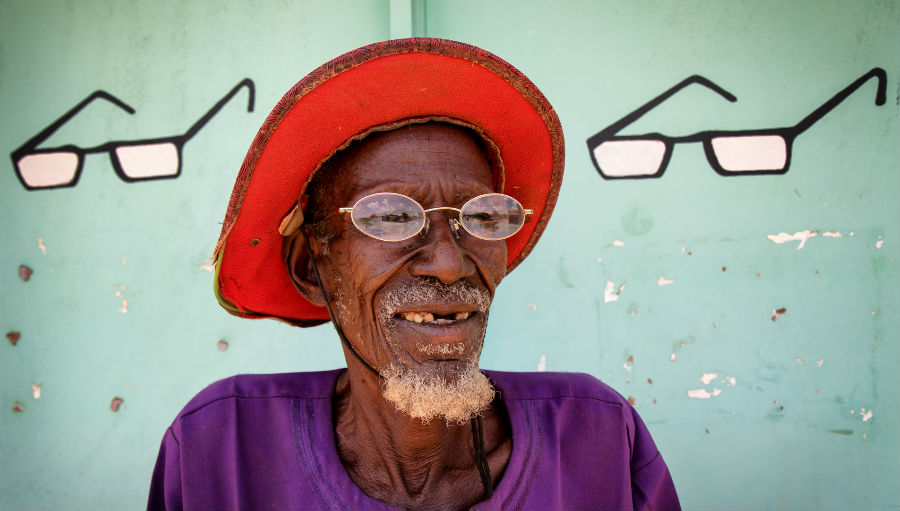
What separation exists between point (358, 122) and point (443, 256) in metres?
0.42

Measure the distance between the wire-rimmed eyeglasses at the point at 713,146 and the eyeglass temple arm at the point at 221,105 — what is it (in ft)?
5.23

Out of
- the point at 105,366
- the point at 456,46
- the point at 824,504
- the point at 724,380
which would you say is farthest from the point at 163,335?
the point at 824,504

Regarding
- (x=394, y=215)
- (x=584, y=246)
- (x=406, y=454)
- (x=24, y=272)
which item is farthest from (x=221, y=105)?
(x=406, y=454)

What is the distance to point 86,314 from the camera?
9.49 ft

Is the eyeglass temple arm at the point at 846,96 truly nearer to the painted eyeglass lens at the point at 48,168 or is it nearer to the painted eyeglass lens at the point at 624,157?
the painted eyeglass lens at the point at 624,157

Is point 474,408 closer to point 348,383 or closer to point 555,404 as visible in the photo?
point 555,404

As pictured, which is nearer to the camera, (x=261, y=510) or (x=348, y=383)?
(x=261, y=510)

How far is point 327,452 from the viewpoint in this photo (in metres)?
1.66

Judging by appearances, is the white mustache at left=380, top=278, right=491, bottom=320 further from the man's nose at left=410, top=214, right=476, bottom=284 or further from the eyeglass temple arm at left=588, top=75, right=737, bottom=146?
the eyeglass temple arm at left=588, top=75, right=737, bottom=146

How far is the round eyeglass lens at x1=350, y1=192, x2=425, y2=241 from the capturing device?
1.54m

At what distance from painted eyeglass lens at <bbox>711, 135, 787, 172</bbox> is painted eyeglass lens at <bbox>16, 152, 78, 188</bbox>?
9.90 ft

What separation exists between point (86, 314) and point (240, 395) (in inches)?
62.7

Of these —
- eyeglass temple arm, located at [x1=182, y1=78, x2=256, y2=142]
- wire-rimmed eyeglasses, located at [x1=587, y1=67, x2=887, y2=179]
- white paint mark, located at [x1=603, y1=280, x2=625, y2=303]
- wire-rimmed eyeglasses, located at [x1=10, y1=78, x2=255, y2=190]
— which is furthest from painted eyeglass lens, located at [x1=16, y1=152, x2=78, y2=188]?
white paint mark, located at [x1=603, y1=280, x2=625, y2=303]

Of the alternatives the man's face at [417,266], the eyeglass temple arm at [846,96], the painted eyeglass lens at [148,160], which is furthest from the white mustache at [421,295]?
the eyeglass temple arm at [846,96]
